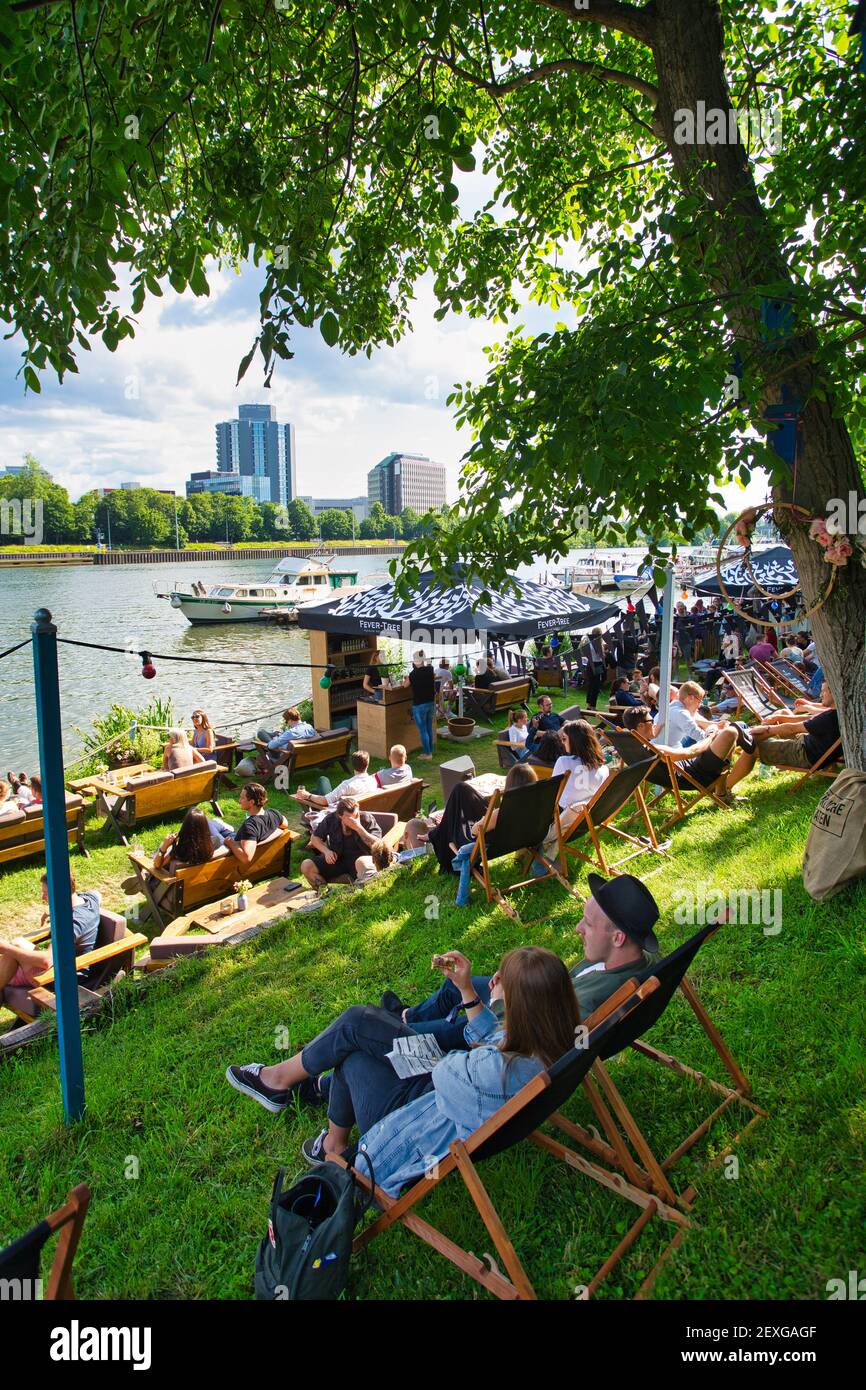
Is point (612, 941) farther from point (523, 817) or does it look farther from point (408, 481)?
point (408, 481)

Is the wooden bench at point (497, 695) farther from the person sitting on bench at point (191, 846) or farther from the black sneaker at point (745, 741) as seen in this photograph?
the person sitting on bench at point (191, 846)

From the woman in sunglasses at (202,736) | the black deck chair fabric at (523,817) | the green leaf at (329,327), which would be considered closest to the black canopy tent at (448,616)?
the woman in sunglasses at (202,736)

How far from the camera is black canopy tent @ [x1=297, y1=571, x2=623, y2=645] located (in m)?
12.2

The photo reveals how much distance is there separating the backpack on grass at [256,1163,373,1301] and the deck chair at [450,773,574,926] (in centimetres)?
303

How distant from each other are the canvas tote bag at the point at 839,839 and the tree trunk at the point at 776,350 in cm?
44

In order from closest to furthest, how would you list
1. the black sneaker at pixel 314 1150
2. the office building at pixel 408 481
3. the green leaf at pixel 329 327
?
the black sneaker at pixel 314 1150
the green leaf at pixel 329 327
the office building at pixel 408 481

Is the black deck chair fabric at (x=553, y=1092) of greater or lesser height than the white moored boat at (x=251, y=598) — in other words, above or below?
below

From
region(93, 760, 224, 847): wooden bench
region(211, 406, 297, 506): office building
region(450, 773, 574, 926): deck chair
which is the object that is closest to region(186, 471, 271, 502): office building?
region(211, 406, 297, 506): office building

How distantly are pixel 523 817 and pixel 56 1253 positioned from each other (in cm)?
432

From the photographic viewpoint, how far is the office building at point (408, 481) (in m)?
75.2

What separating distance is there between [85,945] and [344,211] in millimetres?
5494
